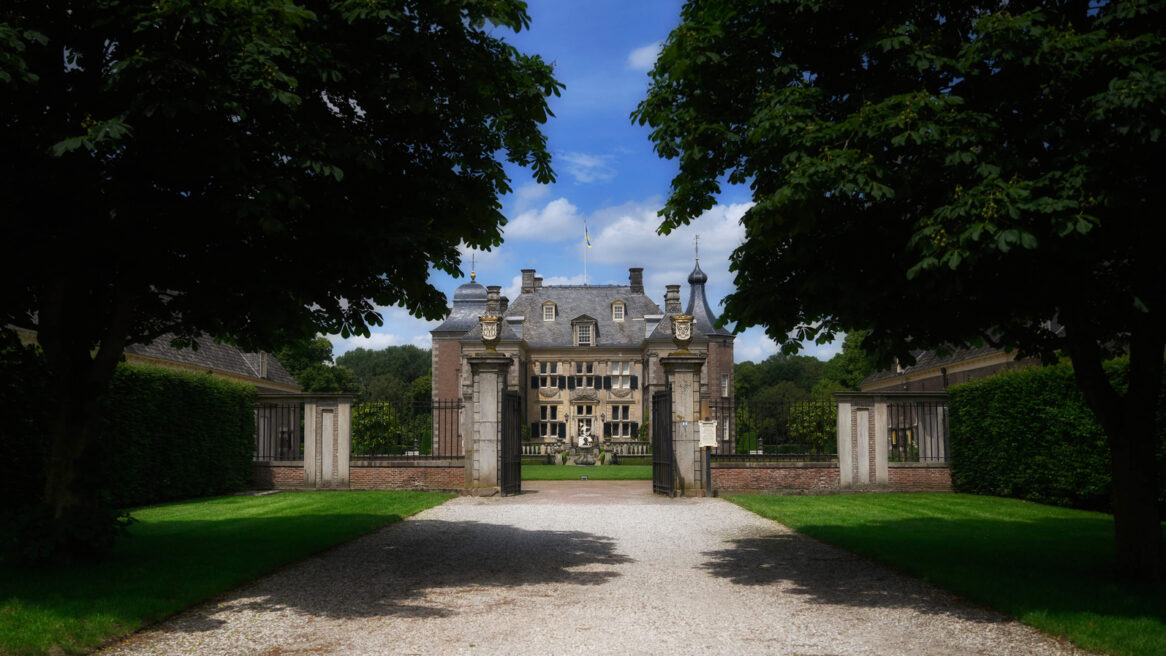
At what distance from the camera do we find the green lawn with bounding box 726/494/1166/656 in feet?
20.9

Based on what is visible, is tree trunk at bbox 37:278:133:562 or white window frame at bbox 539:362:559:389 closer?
tree trunk at bbox 37:278:133:562

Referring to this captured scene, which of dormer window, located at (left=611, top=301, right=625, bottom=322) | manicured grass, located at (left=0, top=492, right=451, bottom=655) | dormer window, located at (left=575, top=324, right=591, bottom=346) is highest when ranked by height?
dormer window, located at (left=611, top=301, right=625, bottom=322)

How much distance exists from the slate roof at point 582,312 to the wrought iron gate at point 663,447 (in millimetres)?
39134

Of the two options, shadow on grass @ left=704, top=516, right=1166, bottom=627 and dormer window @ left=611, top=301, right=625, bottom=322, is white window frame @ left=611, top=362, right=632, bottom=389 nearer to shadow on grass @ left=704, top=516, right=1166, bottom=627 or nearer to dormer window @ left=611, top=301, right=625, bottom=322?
dormer window @ left=611, top=301, right=625, bottom=322

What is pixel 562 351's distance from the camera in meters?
58.6

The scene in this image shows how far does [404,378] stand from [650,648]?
111 meters

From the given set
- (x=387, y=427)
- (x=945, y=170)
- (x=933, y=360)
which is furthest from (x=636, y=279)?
(x=945, y=170)

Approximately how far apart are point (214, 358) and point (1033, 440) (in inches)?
1148

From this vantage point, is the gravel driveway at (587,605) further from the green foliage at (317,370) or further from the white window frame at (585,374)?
the green foliage at (317,370)

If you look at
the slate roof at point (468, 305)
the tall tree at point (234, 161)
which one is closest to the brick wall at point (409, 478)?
the tall tree at point (234, 161)

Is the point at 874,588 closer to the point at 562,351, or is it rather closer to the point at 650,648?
the point at 650,648

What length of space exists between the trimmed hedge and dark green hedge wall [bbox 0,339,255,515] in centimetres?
2

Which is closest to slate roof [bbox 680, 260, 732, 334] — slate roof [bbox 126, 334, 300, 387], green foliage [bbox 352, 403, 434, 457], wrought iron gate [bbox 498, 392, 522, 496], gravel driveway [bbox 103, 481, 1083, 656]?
slate roof [bbox 126, 334, 300, 387]

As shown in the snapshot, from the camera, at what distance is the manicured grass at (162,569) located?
609 cm
